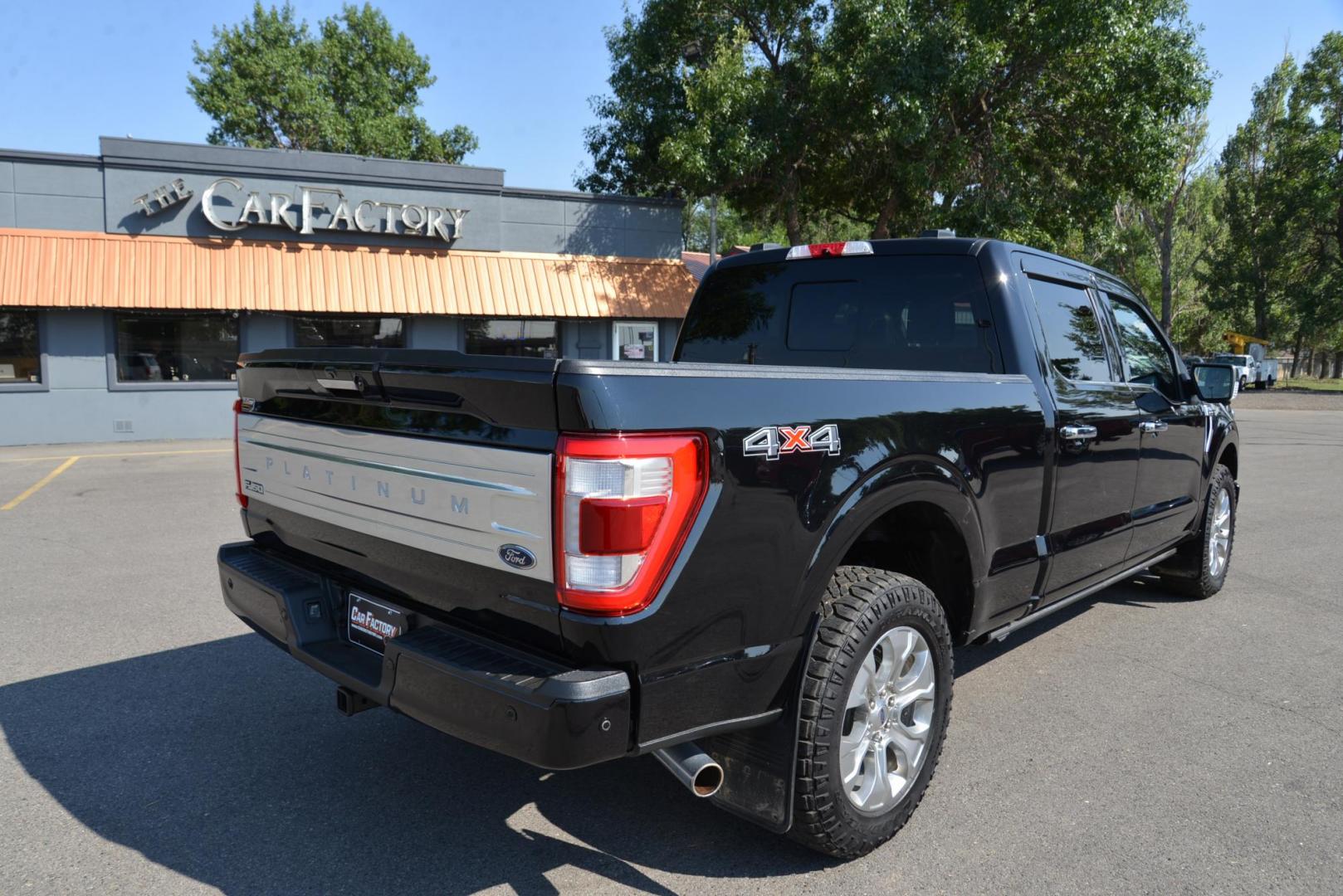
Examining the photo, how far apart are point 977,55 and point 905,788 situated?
661 inches

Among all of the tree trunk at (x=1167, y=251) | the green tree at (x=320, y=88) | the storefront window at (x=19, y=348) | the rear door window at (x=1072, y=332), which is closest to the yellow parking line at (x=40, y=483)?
the storefront window at (x=19, y=348)

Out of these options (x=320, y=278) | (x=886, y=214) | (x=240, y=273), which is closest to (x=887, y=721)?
(x=320, y=278)

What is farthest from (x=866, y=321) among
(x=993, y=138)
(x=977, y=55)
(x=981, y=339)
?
(x=993, y=138)

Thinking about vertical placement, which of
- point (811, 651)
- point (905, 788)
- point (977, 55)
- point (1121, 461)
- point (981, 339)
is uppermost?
point (977, 55)

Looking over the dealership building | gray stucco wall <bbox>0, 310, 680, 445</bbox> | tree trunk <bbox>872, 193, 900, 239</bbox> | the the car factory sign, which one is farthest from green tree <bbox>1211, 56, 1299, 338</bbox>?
gray stucco wall <bbox>0, 310, 680, 445</bbox>

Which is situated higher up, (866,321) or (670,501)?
(866,321)

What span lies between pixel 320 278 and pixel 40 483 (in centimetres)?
701

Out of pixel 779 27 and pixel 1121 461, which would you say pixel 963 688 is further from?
pixel 779 27

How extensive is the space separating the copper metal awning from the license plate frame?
15088 millimetres

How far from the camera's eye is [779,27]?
19109 millimetres

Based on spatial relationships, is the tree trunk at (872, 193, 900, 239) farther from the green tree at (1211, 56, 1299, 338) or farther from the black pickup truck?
the green tree at (1211, 56, 1299, 338)

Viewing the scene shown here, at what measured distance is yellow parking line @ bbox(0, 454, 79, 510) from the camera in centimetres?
919

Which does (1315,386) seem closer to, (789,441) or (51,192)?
(51,192)

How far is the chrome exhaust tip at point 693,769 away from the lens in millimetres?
2266
